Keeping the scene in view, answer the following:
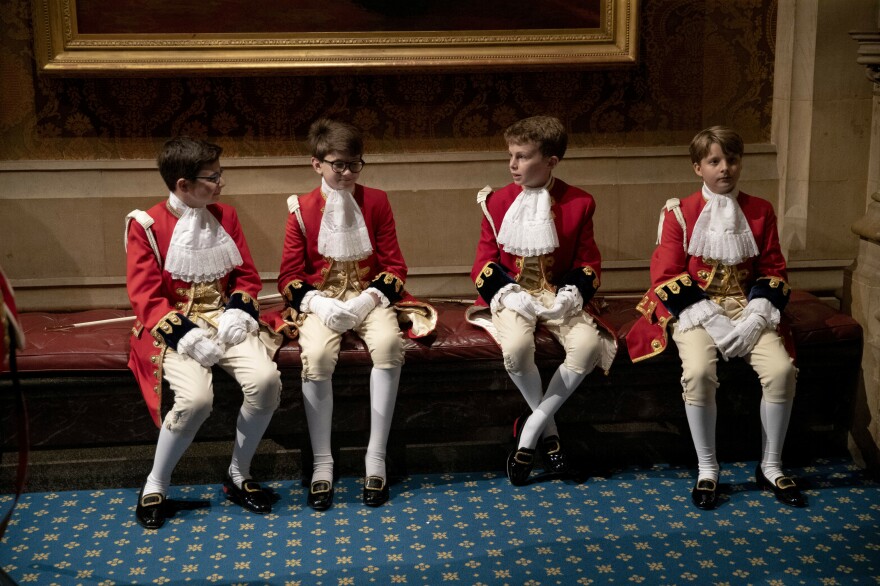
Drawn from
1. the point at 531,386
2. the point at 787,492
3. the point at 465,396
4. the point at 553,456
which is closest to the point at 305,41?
the point at 465,396

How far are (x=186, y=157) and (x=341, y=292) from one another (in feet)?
2.58

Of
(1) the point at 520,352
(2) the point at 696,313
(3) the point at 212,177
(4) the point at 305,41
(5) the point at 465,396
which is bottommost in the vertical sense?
(5) the point at 465,396

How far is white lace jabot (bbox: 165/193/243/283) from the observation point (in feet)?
12.3

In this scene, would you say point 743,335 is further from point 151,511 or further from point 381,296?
point 151,511

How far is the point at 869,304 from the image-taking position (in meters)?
4.11

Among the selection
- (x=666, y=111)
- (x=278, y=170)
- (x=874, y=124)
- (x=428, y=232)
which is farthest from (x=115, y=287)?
(x=874, y=124)

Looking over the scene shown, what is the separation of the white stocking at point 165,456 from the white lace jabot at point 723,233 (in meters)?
2.00

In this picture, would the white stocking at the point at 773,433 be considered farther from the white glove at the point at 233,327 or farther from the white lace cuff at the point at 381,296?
the white glove at the point at 233,327

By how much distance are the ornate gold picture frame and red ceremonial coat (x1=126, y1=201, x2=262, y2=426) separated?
0.93 m

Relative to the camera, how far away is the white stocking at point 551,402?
385 centimetres

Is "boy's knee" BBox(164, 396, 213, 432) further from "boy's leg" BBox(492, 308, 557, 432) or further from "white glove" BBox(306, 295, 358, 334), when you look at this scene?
"boy's leg" BBox(492, 308, 557, 432)

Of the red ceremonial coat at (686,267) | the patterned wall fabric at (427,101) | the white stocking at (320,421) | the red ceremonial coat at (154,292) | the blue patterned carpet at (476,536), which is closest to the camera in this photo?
the blue patterned carpet at (476,536)

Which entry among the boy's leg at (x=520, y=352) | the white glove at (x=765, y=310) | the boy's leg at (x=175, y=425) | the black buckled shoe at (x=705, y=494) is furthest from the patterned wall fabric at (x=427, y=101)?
the black buckled shoe at (x=705, y=494)

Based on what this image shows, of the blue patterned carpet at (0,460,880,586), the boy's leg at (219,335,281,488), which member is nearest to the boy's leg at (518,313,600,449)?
the blue patterned carpet at (0,460,880,586)
